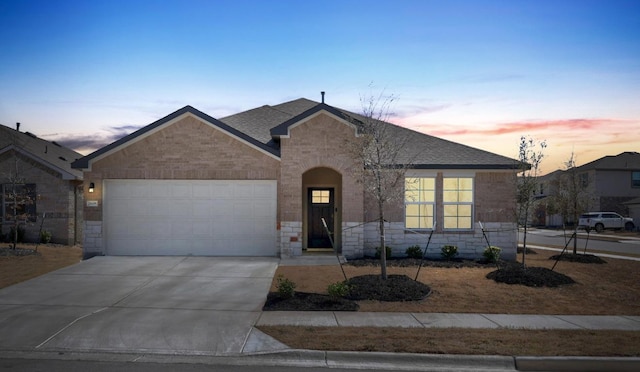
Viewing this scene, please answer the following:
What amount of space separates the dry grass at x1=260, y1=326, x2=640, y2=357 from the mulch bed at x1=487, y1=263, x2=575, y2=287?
4195 mm

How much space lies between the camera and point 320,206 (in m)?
19.6

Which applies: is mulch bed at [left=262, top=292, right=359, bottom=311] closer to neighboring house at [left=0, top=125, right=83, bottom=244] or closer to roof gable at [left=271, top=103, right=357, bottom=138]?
roof gable at [left=271, top=103, right=357, bottom=138]

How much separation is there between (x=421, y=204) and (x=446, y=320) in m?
8.43

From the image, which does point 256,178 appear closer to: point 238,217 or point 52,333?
point 238,217

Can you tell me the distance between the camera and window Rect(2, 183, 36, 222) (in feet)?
71.7

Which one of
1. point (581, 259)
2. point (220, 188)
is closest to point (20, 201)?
point (220, 188)

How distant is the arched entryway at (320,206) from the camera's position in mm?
19328

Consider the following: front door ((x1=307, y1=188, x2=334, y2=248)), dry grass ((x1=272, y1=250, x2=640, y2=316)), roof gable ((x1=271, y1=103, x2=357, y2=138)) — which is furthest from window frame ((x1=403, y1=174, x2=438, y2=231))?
roof gable ((x1=271, y1=103, x2=357, y2=138))

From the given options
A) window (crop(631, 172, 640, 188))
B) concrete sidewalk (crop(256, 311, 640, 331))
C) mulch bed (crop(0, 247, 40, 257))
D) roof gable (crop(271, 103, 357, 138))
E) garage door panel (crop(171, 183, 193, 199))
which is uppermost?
roof gable (crop(271, 103, 357, 138))

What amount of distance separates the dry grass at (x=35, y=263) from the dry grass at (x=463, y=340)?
8.49 m

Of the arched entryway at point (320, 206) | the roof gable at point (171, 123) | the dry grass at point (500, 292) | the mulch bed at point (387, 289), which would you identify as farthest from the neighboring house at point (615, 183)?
the mulch bed at point (387, 289)

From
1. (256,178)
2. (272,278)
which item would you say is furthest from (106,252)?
(272,278)

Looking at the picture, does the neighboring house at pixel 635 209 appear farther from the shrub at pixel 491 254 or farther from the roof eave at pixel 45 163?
the roof eave at pixel 45 163

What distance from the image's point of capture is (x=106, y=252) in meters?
16.9
